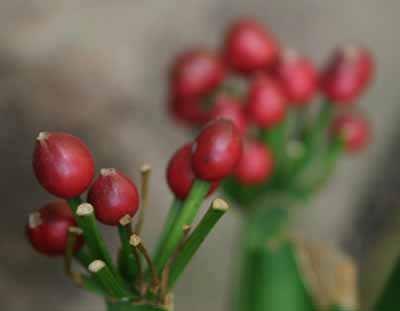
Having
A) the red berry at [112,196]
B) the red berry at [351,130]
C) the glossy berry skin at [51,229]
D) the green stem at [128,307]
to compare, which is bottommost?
the red berry at [351,130]

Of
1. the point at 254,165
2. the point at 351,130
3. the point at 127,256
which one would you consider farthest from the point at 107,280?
the point at 351,130

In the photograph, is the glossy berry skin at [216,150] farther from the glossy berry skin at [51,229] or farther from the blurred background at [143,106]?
the blurred background at [143,106]

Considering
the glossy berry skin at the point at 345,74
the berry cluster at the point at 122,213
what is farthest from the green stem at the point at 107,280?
the glossy berry skin at the point at 345,74

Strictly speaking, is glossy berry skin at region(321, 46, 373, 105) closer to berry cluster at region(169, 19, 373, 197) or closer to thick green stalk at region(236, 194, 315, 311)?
berry cluster at region(169, 19, 373, 197)

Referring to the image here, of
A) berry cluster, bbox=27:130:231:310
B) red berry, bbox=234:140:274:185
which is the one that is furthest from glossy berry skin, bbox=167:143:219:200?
red berry, bbox=234:140:274:185

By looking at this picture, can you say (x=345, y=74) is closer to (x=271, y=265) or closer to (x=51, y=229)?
(x=271, y=265)

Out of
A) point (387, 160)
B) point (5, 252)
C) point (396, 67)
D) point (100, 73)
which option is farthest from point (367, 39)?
point (5, 252)
